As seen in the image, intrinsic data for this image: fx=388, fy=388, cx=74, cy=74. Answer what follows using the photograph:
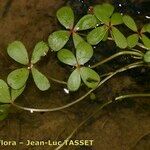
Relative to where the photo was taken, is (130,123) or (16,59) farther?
(130,123)

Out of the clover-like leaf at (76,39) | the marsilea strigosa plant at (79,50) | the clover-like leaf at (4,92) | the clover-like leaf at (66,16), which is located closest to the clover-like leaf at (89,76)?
the marsilea strigosa plant at (79,50)

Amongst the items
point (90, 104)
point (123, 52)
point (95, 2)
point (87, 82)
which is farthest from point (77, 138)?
point (95, 2)

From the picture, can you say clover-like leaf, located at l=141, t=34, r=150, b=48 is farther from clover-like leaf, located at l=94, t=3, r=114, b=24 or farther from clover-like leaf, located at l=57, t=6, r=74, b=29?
clover-like leaf, located at l=57, t=6, r=74, b=29

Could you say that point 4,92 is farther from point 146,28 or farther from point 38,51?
point 146,28

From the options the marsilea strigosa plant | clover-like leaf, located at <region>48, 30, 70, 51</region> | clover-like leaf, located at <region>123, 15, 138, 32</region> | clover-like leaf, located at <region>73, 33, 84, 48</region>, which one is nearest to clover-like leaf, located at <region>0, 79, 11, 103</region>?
the marsilea strigosa plant

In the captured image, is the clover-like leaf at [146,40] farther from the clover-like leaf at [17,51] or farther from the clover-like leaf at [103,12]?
the clover-like leaf at [17,51]

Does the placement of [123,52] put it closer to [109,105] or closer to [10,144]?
[109,105]
